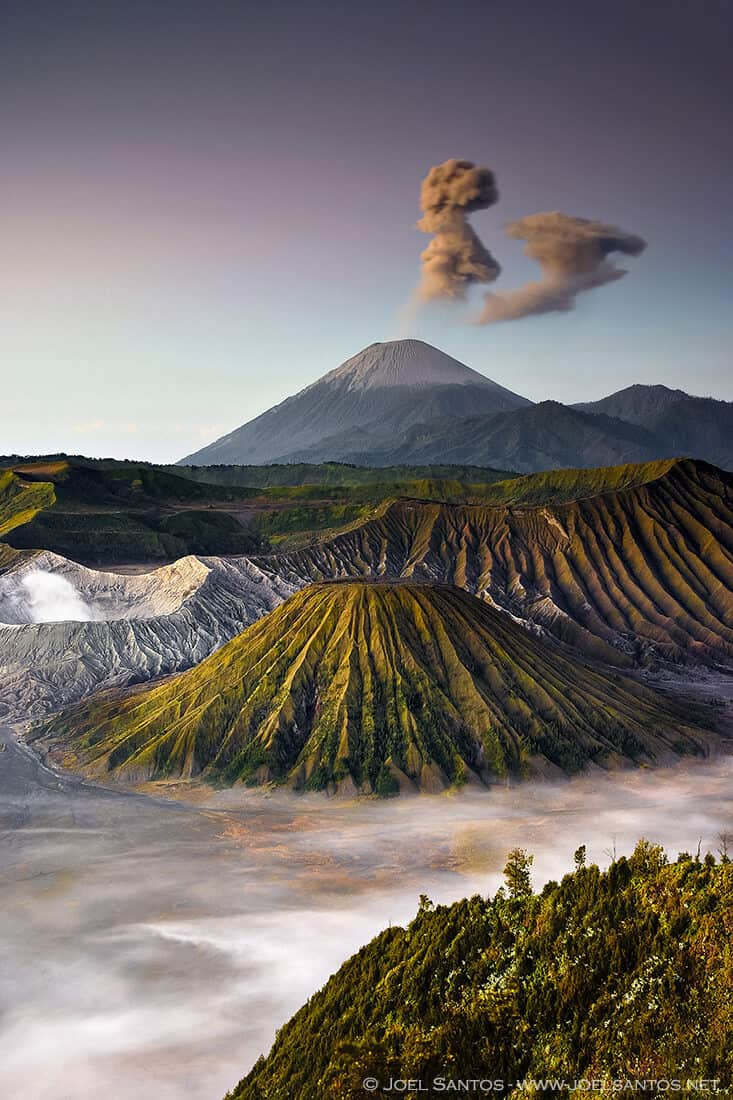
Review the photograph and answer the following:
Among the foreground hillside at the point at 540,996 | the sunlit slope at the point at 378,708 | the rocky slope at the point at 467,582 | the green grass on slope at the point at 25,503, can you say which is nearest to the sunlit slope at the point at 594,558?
the rocky slope at the point at 467,582

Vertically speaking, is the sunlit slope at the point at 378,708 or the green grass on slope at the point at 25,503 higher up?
the green grass on slope at the point at 25,503

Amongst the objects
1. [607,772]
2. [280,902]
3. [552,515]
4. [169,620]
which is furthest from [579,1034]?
[552,515]

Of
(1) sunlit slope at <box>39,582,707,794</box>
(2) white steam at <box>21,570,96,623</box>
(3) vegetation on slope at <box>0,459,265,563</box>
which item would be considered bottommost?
(1) sunlit slope at <box>39,582,707,794</box>

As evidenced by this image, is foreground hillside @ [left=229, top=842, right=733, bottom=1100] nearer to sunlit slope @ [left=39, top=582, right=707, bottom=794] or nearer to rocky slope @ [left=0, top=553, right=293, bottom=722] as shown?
sunlit slope @ [left=39, top=582, right=707, bottom=794]

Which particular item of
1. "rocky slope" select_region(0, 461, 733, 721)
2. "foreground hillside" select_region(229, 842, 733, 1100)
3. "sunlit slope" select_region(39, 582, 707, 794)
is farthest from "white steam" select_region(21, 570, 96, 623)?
"foreground hillside" select_region(229, 842, 733, 1100)

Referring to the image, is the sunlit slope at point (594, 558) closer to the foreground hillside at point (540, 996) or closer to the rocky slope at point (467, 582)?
the rocky slope at point (467, 582)

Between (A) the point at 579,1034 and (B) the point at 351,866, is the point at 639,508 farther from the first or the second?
(A) the point at 579,1034
